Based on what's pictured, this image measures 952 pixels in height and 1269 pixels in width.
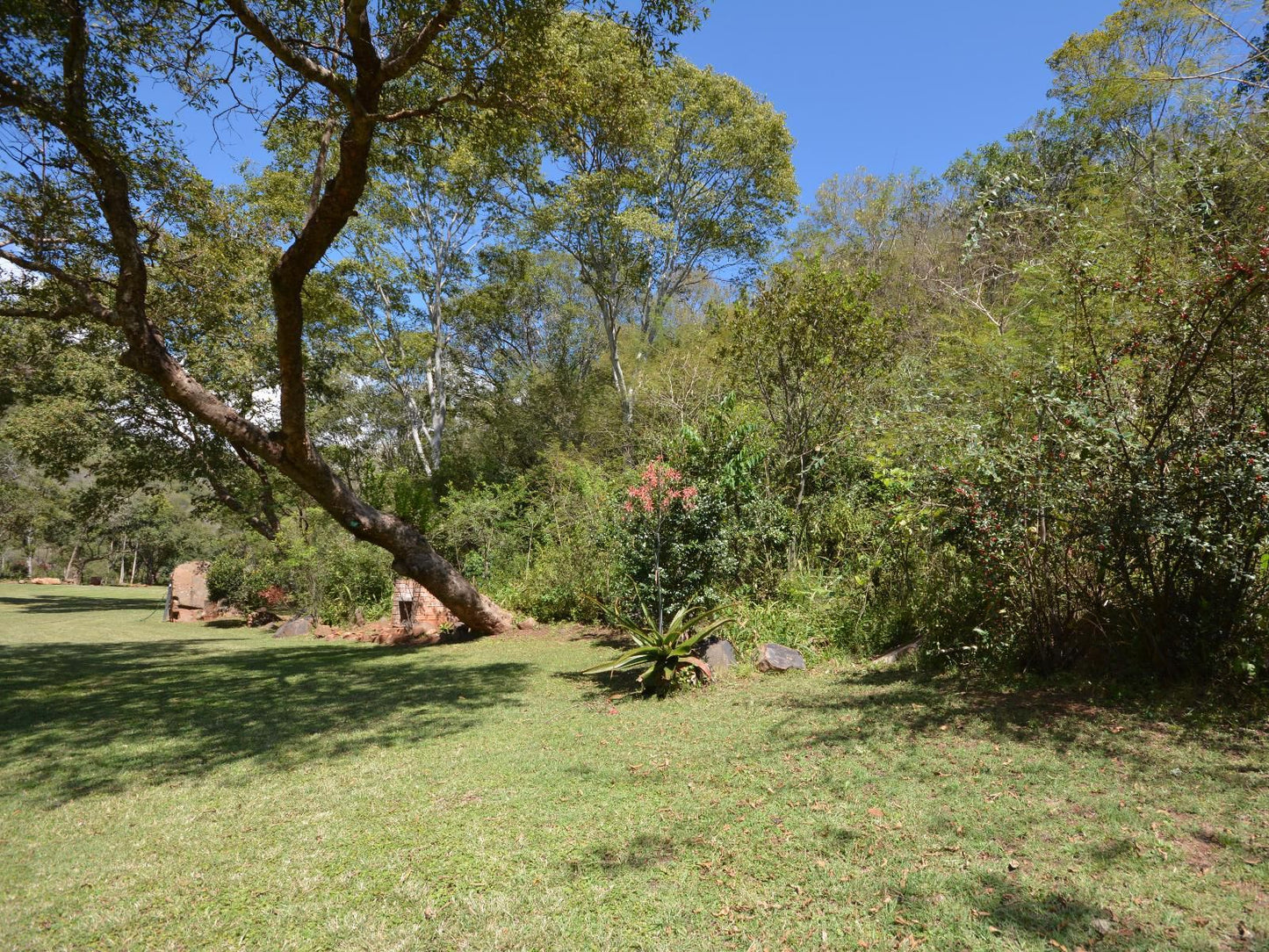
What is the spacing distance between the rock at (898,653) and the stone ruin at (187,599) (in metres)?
13.7

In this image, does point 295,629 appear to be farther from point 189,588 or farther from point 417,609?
point 189,588

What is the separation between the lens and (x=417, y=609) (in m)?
10.7

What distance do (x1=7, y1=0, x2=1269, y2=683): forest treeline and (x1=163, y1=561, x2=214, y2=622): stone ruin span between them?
0.71 meters

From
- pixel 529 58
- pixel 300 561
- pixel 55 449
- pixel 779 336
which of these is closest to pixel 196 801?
pixel 529 58

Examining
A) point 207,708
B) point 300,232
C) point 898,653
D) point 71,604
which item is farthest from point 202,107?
point 71,604

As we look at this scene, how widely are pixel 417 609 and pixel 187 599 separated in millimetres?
6804

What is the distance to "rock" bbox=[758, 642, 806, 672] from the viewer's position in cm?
626

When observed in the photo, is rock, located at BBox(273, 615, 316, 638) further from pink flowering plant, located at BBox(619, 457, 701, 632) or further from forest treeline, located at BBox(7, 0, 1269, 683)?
pink flowering plant, located at BBox(619, 457, 701, 632)

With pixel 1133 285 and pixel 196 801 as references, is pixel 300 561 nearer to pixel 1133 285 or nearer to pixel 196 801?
pixel 196 801

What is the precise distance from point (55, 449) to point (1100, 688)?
18931mm

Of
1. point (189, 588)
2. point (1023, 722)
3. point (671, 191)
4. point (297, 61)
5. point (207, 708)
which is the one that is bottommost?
point (207, 708)

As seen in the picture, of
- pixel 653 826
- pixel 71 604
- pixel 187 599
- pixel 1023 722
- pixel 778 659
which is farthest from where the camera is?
pixel 71 604

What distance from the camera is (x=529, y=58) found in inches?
230

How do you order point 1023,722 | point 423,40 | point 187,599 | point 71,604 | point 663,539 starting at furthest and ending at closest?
point 71,604 < point 187,599 < point 663,539 < point 423,40 < point 1023,722
